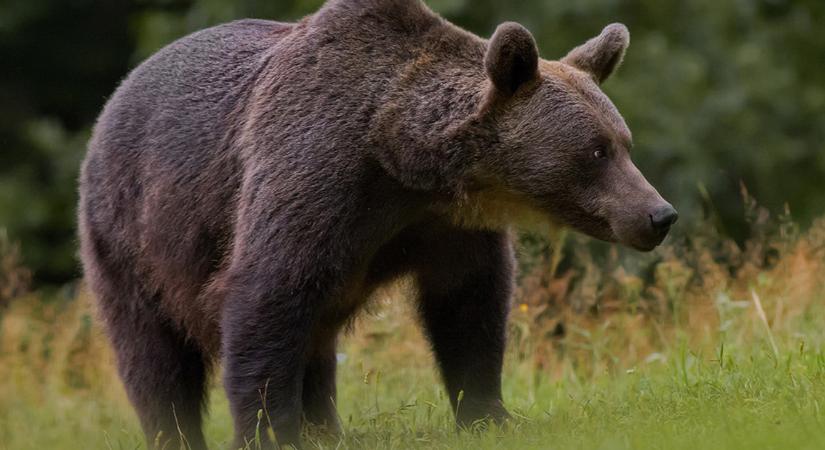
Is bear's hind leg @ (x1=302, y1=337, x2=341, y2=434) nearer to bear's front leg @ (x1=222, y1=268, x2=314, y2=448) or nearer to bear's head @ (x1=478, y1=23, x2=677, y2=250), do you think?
bear's front leg @ (x1=222, y1=268, x2=314, y2=448)

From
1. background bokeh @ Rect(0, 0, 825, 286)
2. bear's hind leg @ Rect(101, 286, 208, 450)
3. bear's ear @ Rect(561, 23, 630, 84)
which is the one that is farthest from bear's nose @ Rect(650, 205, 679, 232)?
background bokeh @ Rect(0, 0, 825, 286)

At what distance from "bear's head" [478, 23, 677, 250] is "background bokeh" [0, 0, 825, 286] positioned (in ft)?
16.9

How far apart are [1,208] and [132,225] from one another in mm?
8354

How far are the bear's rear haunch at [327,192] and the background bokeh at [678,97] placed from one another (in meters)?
4.96

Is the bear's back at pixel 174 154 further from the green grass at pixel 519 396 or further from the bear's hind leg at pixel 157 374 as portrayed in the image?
the green grass at pixel 519 396

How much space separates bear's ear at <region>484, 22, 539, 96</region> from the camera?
18.4 feet

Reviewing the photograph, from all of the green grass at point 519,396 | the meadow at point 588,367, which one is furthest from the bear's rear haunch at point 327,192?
the green grass at point 519,396

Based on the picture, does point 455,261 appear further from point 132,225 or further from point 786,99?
point 786,99

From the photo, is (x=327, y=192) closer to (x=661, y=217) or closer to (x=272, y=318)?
(x=272, y=318)

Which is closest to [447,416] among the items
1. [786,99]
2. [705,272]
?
[705,272]

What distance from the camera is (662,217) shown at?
546 centimetres

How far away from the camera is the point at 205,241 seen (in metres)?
6.39

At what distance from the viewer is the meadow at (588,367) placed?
5.46 m

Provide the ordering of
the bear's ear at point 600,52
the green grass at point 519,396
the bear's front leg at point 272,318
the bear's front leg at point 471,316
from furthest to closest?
the bear's front leg at point 471,316 → the bear's ear at point 600,52 → the bear's front leg at point 272,318 → the green grass at point 519,396
